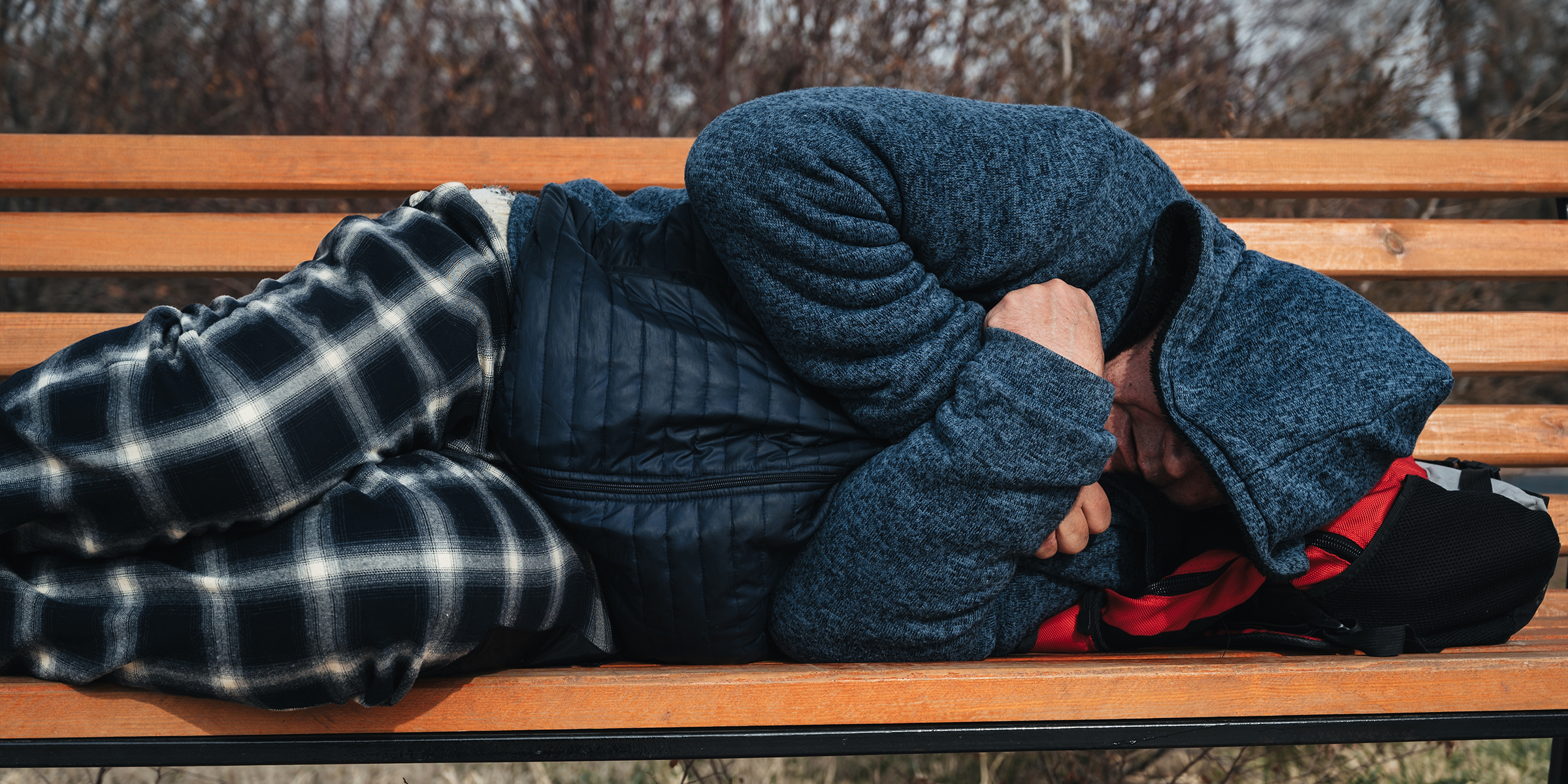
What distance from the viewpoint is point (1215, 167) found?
7.00ft

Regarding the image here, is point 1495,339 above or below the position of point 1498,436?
above

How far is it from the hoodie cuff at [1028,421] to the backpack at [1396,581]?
35 cm

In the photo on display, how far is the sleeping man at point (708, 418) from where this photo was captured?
1153 mm

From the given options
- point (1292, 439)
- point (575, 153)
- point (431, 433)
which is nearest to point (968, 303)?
point (1292, 439)

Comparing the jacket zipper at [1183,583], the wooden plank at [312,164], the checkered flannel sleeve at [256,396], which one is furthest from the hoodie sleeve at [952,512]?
the wooden plank at [312,164]

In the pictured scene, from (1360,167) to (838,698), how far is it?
5.53 feet

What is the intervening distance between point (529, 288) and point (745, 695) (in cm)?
59

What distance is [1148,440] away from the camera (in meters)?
1.43

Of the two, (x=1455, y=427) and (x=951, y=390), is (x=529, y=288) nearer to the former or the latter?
(x=951, y=390)

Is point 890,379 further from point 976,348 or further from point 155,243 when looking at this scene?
point 155,243

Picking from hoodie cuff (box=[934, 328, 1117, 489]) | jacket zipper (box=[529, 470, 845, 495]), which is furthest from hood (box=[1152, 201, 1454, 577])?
jacket zipper (box=[529, 470, 845, 495])

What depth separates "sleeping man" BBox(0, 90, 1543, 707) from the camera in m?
1.15

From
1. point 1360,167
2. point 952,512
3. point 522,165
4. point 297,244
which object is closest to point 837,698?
point 952,512

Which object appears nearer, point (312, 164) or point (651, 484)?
point (651, 484)
